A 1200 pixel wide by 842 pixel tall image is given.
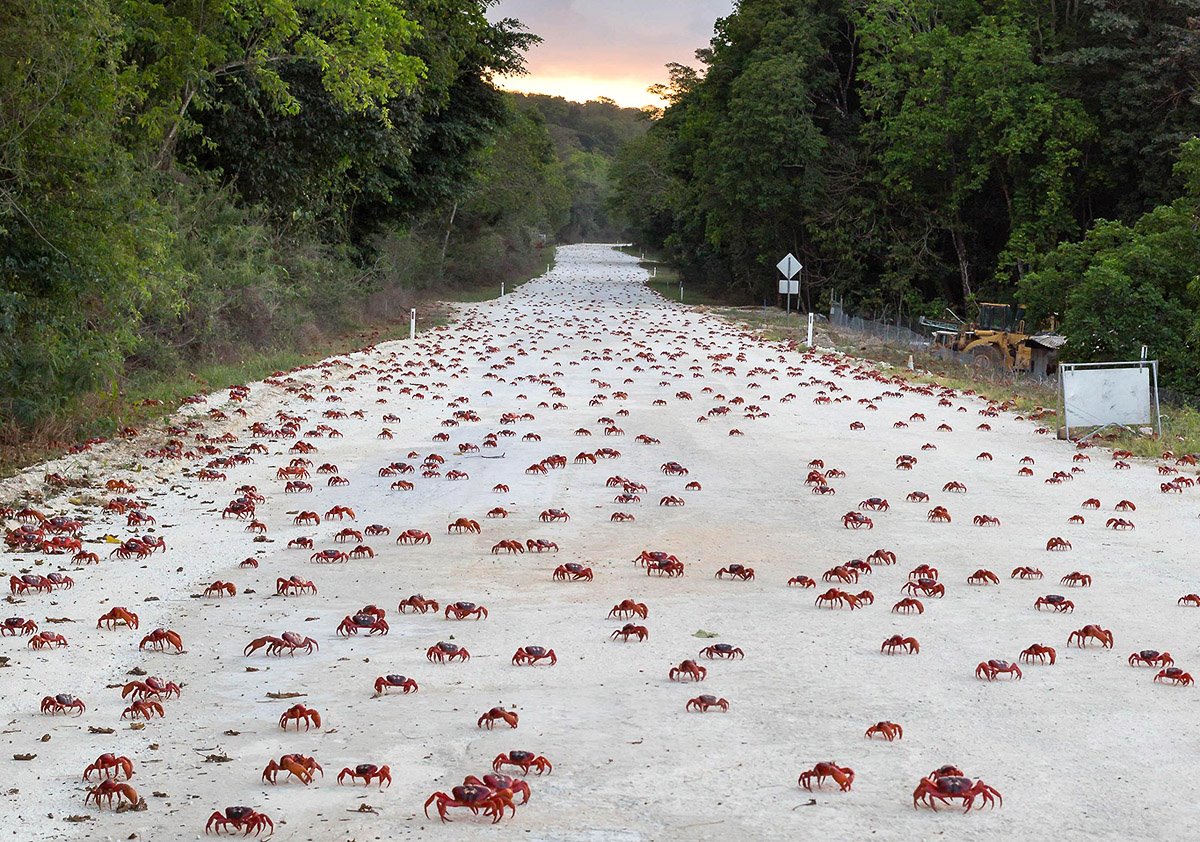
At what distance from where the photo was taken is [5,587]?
10.1 metres

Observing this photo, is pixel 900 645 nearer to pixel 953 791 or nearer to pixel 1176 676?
pixel 1176 676

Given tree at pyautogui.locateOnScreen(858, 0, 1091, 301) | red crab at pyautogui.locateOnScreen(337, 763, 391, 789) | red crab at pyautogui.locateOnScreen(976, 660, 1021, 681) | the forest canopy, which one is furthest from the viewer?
tree at pyautogui.locateOnScreen(858, 0, 1091, 301)

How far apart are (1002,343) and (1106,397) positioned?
20438 mm

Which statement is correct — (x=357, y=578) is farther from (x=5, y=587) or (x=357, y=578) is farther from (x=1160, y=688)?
(x=1160, y=688)

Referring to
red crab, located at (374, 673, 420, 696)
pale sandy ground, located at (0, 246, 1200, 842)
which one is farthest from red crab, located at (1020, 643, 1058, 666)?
red crab, located at (374, 673, 420, 696)

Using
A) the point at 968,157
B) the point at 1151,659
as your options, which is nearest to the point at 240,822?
the point at 1151,659

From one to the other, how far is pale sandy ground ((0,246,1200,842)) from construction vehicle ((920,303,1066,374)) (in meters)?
21.6

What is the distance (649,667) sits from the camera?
8.41 m

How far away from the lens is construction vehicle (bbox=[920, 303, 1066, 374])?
38.0 metres

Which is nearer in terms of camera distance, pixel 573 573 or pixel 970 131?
pixel 573 573

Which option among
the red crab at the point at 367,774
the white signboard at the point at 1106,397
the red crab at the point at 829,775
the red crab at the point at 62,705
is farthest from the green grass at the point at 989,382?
the red crab at the point at 62,705

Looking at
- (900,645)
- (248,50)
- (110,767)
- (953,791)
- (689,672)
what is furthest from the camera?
(248,50)

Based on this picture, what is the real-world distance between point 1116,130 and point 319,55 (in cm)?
2799

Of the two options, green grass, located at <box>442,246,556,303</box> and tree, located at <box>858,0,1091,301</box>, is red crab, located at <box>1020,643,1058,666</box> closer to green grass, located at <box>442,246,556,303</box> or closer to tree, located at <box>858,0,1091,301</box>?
tree, located at <box>858,0,1091,301</box>
